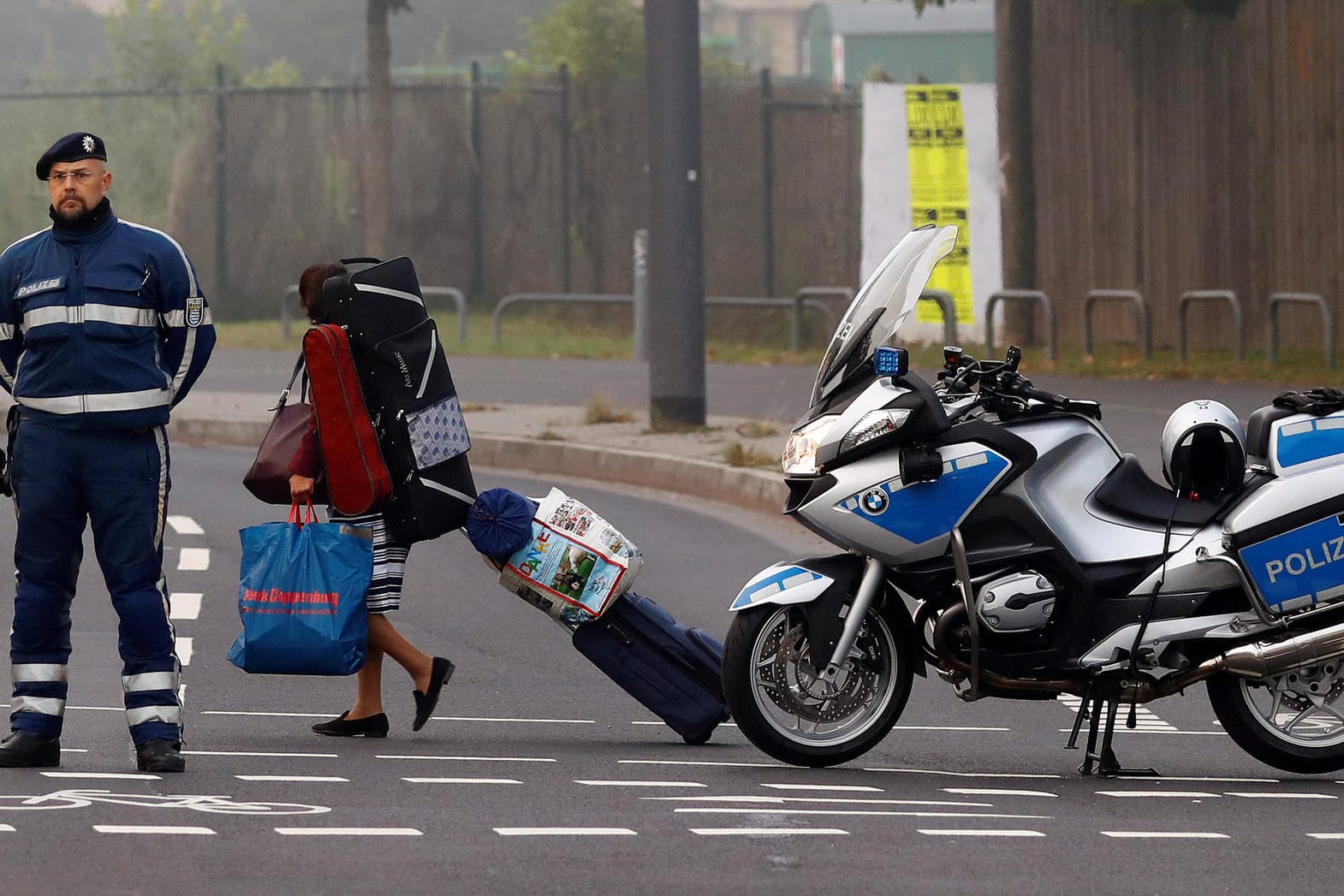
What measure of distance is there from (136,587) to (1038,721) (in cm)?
317

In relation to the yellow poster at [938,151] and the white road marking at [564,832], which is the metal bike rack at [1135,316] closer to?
the yellow poster at [938,151]

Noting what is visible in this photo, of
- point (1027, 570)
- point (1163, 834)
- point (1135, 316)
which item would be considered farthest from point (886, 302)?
point (1135, 316)

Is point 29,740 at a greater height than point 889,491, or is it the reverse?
point 889,491

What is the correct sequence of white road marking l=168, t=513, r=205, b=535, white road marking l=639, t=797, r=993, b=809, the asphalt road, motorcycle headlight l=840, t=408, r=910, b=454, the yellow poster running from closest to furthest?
the asphalt road < white road marking l=639, t=797, r=993, b=809 < motorcycle headlight l=840, t=408, r=910, b=454 < white road marking l=168, t=513, r=205, b=535 < the yellow poster

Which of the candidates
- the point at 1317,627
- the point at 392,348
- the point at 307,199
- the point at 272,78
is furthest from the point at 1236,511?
the point at 272,78

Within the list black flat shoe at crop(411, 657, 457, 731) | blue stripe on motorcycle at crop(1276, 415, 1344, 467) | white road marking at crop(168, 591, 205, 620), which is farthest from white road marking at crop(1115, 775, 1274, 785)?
white road marking at crop(168, 591, 205, 620)

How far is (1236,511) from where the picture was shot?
6930 mm

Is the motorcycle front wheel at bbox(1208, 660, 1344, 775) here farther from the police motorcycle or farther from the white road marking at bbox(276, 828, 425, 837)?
the white road marking at bbox(276, 828, 425, 837)

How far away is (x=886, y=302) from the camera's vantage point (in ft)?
22.7

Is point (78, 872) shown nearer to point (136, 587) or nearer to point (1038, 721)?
point (136, 587)

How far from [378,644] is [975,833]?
92.4 inches

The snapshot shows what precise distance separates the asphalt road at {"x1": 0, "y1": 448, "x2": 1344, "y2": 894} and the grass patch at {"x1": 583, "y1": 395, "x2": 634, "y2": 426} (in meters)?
7.64

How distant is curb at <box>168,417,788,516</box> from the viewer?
1388 centimetres

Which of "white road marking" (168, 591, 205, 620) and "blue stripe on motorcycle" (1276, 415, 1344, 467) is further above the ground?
"blue stripe on motorcycle" (1276, 415, 1344, 467)
